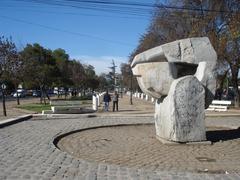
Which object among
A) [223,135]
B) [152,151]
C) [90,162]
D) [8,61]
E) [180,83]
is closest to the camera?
[90,162]

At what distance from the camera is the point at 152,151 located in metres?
11.1

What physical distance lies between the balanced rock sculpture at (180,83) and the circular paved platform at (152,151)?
0.52 metres

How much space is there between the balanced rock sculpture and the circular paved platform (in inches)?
20.4

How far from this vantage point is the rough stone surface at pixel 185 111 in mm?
12094

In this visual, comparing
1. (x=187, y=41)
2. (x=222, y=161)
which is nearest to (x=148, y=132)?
(x=187, y=41)

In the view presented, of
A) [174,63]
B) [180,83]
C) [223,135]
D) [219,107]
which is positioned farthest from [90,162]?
[219,107]

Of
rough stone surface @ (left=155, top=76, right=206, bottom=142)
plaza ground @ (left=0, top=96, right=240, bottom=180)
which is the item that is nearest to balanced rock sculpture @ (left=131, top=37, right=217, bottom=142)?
rough stone surface @ (left=155, top=76, right=206, bottom=142)

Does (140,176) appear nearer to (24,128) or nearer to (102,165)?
(102,165)

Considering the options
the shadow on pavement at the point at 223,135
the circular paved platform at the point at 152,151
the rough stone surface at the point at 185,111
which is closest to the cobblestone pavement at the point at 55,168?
the circular paved platform at the point at 152,151

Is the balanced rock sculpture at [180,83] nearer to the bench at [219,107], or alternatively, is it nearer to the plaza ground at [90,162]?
the plaza ground at [90,162]

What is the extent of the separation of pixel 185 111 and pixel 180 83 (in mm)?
794

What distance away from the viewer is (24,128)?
648 inches

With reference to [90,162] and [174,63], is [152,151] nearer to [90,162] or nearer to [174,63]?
[90,162]

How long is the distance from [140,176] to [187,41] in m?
5.99
